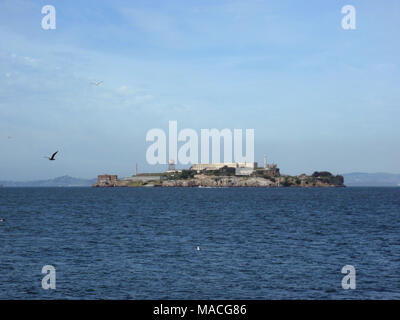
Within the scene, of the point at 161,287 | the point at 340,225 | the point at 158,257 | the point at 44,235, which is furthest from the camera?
the point at 340,225

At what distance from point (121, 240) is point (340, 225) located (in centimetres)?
4078

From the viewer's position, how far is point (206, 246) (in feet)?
167

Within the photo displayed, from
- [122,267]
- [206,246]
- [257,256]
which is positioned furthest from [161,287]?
[206,246]

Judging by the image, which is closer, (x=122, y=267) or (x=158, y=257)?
(x=122, y=267)

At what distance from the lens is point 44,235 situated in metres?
61.7

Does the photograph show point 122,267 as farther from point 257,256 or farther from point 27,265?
point 257,256
